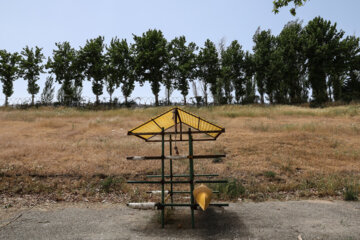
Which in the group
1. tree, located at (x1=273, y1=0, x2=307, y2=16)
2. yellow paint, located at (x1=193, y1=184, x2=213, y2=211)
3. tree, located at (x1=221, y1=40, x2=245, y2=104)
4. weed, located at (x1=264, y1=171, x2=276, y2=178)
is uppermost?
tree, located at (x1=221, y1=40, x2=245, y2=104)

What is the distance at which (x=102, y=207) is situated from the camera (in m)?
8.02

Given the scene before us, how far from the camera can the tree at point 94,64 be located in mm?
40469

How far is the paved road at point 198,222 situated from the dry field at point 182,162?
1.23 m

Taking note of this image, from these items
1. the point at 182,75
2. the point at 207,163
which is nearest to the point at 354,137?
the point at 207,163

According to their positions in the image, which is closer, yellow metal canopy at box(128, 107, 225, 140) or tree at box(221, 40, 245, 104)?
yellow metal canopy at box(128, 107, 225, 140)

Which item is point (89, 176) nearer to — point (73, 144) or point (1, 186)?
point (1, 186)

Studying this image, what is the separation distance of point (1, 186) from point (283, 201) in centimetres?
1034

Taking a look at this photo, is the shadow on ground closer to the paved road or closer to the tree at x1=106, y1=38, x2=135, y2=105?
the paved road

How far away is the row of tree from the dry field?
2313cm

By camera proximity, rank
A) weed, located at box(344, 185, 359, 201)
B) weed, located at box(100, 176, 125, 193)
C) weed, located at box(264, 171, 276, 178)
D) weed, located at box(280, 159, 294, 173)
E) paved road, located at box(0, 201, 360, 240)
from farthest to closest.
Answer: weed, located at box(280, 159, 294, 173) → weed, located at box(264, 171, 276, 178) → weed, located at box(100, 176, 125, 193) → weed, located at box(344, 185, 359, 201) → paved road, located at box(0, 201, 360, 240)

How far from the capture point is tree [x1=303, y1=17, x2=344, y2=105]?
39250mm

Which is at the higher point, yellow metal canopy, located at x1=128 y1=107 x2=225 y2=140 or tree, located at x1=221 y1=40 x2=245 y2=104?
tree, located at x1=221 y1=40 x2=245 y2=104

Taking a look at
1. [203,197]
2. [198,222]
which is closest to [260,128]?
[198,222]

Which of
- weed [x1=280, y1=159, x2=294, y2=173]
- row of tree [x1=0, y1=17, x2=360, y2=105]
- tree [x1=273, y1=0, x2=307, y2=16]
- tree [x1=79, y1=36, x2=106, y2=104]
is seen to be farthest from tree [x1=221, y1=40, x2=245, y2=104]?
tree [x1=273, y1=0, x2=307, y2=16]
